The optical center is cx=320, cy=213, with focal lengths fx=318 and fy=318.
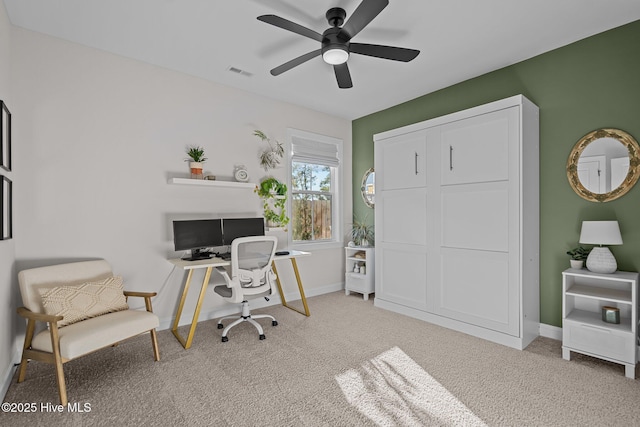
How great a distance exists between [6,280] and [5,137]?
1046 mm

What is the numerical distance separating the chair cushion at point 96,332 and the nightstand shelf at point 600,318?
341 centimetres

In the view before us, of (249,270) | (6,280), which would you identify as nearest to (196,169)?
(249,270)

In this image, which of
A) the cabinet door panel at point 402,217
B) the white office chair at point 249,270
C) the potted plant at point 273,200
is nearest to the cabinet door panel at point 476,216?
the cabinet door panel at point 402,217

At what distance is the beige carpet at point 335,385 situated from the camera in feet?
6.33

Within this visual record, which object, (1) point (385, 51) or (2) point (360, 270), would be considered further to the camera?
(2) point (360, 270)

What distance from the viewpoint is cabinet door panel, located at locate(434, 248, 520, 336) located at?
9.69ft

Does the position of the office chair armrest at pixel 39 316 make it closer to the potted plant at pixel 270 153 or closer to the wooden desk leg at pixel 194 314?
the wooden desk leg at pixel 194 314

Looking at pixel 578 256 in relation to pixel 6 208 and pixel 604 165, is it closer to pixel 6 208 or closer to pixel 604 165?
pixel 604 165

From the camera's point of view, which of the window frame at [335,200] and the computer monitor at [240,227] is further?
the window frame at [335,200]

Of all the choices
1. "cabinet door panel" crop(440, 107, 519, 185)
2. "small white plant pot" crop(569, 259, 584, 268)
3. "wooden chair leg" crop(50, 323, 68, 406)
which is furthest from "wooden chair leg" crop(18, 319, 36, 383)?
"small white plant pot" crop(569, 259, 584, 268)

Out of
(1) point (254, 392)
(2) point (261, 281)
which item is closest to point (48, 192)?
(2) point (261, 281)

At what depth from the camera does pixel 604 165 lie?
276cm

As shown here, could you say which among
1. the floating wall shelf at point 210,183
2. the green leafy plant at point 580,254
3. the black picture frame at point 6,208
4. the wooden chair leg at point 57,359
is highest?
the floating wall shelf at point 210,183

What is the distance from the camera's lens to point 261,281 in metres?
3.21
